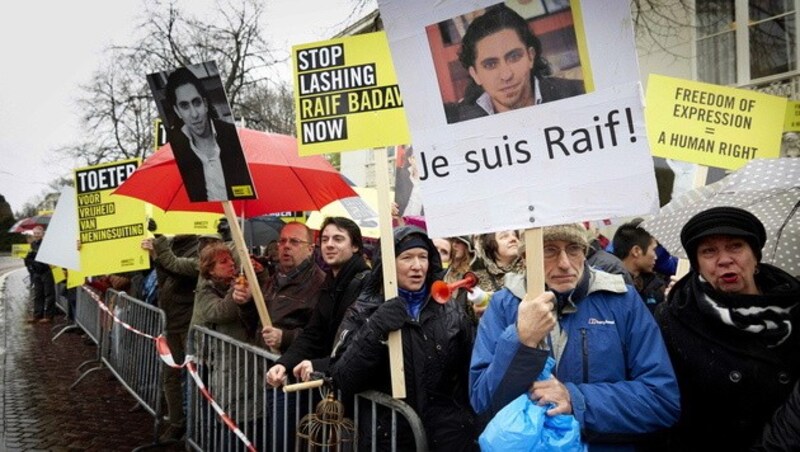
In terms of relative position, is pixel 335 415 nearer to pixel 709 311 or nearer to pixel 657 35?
pixel 709 311

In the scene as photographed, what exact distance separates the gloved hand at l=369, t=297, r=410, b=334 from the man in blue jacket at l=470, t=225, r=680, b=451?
1.55ft

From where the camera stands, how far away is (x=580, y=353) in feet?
7.75

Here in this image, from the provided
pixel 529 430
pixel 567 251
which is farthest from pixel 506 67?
pixel 529 430

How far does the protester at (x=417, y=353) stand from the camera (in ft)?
9.83

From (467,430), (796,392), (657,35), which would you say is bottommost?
(467,430)

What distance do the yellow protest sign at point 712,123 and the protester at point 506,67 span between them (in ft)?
9.84

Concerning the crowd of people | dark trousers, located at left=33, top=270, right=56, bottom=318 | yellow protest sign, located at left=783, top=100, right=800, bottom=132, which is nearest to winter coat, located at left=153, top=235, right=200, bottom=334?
the crowd of people

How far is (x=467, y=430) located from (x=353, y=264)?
1.39m

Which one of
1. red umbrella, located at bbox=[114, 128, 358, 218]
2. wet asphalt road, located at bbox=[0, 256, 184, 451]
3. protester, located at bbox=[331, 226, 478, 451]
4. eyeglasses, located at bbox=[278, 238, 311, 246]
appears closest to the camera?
protester, located at bbox=[331, 226, 478, 451]

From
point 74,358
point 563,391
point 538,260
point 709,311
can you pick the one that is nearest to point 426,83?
point 538,260

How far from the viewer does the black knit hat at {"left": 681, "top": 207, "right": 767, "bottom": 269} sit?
250 centimetres

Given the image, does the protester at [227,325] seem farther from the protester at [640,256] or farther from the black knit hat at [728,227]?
the protester at [640,256]

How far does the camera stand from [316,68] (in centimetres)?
383

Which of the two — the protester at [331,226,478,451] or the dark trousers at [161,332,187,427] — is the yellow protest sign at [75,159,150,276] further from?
the protester at [331,226,478,451]
